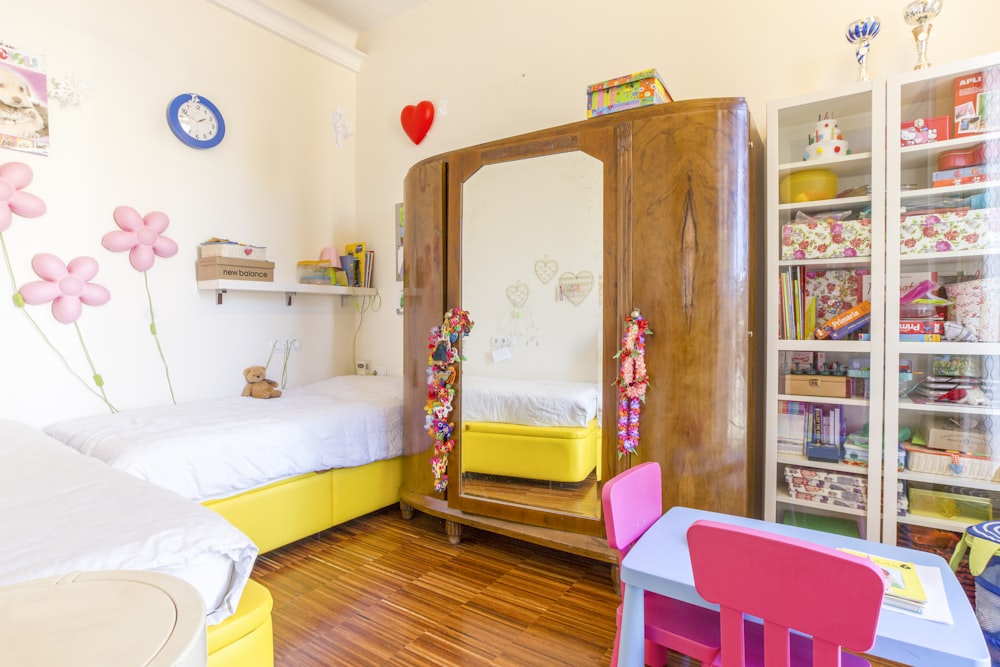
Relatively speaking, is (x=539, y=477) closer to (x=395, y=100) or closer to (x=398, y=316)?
(x=398, y=316)

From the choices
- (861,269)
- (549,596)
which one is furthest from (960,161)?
(549,596)

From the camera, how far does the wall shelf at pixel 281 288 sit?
2943 millimetres

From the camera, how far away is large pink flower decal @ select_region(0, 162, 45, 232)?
2309mm

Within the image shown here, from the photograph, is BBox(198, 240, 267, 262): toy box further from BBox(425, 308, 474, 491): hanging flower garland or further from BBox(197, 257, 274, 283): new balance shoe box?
BBox(425, 308, 474, 491): hanging flower garland

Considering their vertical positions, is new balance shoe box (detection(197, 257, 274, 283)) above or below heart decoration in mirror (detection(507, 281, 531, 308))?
above

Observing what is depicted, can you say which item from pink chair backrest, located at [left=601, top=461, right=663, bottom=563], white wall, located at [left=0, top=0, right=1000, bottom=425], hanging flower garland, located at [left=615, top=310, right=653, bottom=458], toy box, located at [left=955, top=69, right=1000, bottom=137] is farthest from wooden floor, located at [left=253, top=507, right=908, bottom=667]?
toy box, located at [left=955, top=69, right=1000, bottom=137]

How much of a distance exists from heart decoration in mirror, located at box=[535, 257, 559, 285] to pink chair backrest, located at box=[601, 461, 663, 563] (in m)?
0.98

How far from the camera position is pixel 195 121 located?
9.78 feet

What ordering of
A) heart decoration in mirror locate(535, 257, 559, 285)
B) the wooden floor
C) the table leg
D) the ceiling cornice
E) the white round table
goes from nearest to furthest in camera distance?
the white round table, the table leg, the wooden floor, heart decoration in mirror locate(535, 257, 559, 285), the ceiling cornice

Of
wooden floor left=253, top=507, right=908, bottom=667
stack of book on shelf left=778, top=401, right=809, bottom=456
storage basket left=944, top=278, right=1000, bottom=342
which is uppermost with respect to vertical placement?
storage basket left=944, top=278, right=1000, bottom=342

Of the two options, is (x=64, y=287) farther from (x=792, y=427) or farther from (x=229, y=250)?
(x=792, y=427)

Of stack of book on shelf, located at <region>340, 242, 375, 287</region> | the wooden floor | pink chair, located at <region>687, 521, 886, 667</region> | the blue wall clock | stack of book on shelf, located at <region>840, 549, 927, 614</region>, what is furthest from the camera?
stack of book on shelf, located at <region>340, 242, 375, 287</region>

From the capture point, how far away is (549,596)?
6.79 feet

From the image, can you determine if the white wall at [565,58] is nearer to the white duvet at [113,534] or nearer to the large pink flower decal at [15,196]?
the large pink flower decal at [15,196]
